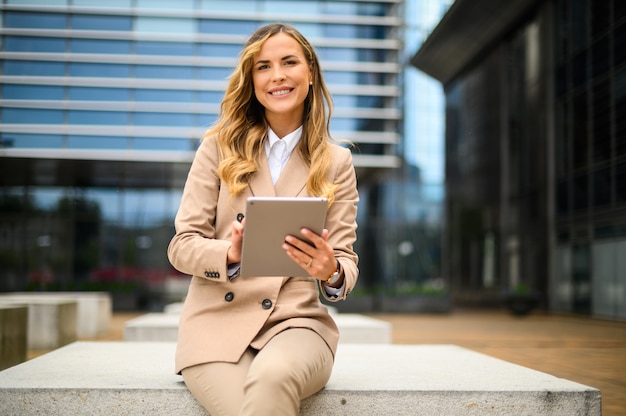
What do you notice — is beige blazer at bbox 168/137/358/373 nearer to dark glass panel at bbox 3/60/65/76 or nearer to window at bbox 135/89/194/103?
dark glass panel at bbox 3/60/65/76

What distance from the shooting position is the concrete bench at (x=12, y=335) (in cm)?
667

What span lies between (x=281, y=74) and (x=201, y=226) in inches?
28.9

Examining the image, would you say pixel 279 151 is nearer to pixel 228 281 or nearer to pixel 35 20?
pixel 228 281

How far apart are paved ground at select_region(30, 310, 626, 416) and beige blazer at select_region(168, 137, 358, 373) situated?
4.34 feet

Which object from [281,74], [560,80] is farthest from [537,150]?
[281,74]

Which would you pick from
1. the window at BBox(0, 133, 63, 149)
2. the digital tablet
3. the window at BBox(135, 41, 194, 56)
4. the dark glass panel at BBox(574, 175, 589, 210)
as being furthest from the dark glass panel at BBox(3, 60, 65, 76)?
the digital tablet

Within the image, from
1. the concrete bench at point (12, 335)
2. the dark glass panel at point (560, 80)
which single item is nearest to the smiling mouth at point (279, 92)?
the concrete bench at point (12, 335)

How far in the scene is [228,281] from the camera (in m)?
2.96

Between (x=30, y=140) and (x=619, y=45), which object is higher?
(x=619, y=45)

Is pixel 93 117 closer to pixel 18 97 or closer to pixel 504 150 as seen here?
pixel 18 97

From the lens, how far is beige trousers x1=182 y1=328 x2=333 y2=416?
8.09 ft

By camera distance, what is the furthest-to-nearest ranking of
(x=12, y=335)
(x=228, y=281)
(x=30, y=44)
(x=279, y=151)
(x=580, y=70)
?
(x=580, y=70) → (x=30, y=44) → (x=12, y=335) → (x=279, y=151) → (x=228, y=281)

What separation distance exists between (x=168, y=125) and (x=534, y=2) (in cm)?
1385

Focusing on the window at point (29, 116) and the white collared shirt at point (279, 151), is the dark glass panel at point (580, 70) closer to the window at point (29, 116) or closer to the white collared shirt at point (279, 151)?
the window at point (29, 116)
